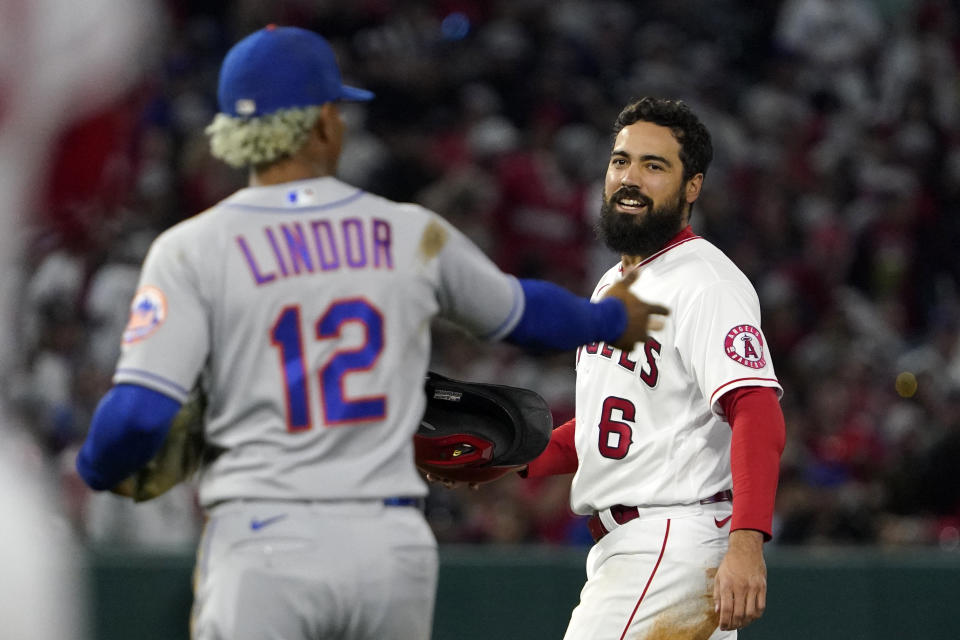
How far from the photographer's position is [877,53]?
42.8ft

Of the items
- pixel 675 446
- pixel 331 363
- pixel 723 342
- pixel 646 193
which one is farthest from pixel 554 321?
pixel 646 193

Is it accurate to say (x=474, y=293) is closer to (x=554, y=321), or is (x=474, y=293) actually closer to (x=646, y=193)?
(x=554, y=321)

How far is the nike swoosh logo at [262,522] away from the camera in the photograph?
2.97 meters

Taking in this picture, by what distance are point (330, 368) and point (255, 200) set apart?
41 centimetres

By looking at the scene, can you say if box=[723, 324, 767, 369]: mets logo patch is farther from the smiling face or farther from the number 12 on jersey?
the number 12 on jersey

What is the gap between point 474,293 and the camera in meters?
3.21

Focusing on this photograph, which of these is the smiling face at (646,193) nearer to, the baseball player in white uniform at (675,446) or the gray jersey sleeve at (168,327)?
the baseball player in white uniform at (675,446)

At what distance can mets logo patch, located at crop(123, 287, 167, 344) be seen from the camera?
9.68ft

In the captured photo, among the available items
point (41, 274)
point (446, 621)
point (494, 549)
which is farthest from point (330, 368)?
point (41, 274)

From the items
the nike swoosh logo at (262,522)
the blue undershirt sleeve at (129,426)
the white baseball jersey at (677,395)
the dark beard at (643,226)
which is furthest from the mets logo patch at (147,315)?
the dark beard at (643,226)

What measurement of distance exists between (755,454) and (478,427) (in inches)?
34.2

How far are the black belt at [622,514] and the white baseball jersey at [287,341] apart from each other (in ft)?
3.67

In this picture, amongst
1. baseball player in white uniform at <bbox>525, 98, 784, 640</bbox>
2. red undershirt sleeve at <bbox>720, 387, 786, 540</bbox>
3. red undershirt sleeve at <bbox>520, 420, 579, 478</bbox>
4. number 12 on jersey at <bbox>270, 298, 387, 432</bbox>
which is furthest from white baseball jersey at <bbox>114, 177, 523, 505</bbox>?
red undershirt sleeve at <bbox>520, 420, 579, 478</bbox>

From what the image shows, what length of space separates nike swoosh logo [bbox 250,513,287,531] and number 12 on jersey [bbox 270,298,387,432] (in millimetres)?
182
